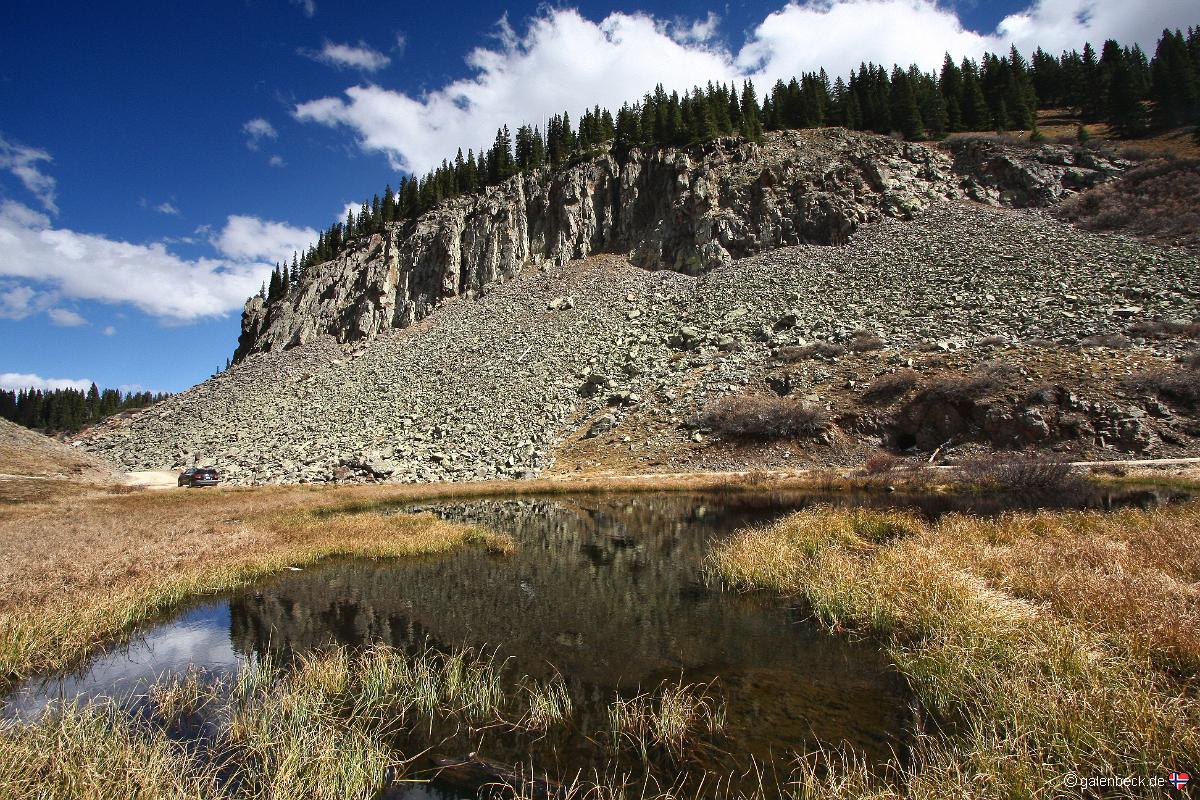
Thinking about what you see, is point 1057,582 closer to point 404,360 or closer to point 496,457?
point 496,457

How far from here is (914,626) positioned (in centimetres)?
983

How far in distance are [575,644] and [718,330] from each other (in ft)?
162

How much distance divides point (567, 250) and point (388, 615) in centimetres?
7771

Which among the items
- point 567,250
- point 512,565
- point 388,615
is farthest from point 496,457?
point 567,250

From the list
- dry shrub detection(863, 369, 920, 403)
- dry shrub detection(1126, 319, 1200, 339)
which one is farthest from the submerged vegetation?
dry shrub detection(1126, 319, 1200, 339)

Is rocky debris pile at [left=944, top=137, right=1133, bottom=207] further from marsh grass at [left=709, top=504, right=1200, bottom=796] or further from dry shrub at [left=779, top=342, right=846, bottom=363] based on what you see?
marsh grass at [left=709, top=504, right=1200, bottom=796]

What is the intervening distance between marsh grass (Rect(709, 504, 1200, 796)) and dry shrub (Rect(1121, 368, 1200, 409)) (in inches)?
933

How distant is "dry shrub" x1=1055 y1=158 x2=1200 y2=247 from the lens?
49.8 meters

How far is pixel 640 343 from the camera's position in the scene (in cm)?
5891

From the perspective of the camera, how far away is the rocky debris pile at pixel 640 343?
44.9m

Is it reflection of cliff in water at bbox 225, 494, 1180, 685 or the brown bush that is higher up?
the brown bush

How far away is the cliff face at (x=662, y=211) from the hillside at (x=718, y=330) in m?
0.40

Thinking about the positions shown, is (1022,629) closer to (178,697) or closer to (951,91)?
(178,697)

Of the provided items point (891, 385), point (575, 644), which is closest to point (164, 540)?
point (575, 644)
